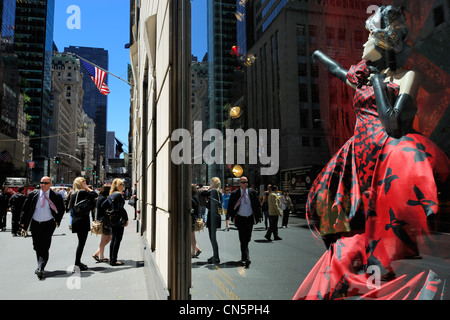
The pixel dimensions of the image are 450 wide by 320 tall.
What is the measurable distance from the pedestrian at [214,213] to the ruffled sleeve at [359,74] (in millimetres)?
1191

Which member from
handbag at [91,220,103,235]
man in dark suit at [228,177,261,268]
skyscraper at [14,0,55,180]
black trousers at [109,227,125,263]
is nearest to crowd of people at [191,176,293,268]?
man in dark suit at [228,177,261,268]

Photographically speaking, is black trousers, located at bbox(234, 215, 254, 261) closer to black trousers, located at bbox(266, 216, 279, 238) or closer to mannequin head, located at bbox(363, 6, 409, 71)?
black trousers, located at bbox(266, 216, 279, 238)

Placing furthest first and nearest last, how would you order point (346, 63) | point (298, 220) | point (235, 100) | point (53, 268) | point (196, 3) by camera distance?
point (53, 268)
point (196, 3)
point (235, 100)
point (298, 220)
point (346, 63)

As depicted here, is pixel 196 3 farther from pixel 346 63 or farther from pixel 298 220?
pixel 298 220

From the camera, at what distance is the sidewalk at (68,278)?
513cm

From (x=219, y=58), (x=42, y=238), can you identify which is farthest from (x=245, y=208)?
(x=42, y=238)

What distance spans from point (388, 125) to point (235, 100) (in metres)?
1.07

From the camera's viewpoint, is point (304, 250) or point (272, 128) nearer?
point (304, 250)

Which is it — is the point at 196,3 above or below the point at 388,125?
above

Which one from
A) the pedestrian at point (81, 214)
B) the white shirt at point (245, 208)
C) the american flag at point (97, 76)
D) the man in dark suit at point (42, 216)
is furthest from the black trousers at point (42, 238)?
the american flag at point (97, 76)

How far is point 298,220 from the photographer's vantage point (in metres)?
1.34

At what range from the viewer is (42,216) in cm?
668

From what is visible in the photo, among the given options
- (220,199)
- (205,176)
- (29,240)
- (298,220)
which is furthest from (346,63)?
(29,240)
